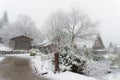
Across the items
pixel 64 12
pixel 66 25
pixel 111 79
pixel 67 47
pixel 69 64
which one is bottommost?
pixel 111 79

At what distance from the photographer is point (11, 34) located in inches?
2149

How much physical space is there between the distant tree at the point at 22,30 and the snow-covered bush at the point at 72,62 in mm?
41263

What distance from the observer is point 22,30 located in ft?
184

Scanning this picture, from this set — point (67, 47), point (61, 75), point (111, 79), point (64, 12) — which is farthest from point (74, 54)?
point (64, 12)

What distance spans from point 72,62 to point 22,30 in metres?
45.6

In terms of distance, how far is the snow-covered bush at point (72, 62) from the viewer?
12784 millimetres

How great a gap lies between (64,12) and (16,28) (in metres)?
26.0

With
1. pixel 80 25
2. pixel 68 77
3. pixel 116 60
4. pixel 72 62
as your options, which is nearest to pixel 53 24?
pixel 80 25

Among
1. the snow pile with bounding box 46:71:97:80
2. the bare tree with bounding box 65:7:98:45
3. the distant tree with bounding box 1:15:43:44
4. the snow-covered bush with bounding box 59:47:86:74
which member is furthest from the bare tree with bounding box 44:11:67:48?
the snow pile with bounding box 46:71:97:80

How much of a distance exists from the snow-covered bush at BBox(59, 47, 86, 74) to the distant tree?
135 feet

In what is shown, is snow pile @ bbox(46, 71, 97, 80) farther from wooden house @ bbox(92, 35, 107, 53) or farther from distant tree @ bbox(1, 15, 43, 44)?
distant tree @ bbox(1, 15, 43, 44)

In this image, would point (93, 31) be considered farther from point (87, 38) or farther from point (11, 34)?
point (11, 34)

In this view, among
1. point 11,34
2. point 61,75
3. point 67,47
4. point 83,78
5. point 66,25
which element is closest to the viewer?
point 83,78

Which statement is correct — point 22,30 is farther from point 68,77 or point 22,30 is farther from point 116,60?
point 68,77
